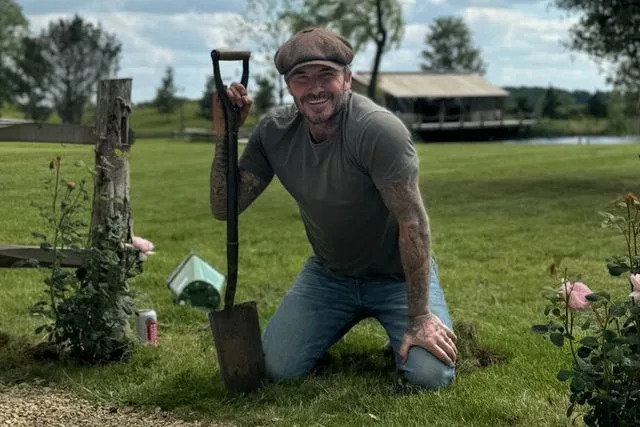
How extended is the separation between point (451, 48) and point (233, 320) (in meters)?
97.4

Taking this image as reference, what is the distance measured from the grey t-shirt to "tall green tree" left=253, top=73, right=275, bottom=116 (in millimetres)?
48624

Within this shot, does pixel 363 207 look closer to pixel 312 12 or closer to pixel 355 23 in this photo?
pixel 355 23

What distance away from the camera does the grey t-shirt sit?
4.16 m

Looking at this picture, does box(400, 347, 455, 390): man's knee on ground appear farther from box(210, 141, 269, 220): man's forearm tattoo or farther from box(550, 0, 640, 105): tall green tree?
box(550, 0, 640, 105): tall green tree

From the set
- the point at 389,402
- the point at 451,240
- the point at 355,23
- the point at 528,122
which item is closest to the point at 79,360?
the point at 389,402

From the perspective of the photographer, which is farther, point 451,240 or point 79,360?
point 451,240

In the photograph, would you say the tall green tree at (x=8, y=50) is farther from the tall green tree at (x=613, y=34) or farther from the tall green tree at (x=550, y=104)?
the tall green tree at (x=613, y=34)

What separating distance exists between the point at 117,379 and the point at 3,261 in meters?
1.09

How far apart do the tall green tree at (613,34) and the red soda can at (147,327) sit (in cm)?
1261

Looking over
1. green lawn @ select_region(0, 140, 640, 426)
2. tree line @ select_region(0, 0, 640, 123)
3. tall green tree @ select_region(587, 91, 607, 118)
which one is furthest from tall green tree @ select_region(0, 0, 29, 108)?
green lawn @ select_region(0, 140, 640, 426)

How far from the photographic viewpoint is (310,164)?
4418mm

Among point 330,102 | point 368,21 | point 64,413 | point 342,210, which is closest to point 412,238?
point 342,210

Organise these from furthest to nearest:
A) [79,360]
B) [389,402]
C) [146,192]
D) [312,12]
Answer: [312,12], [146,192], [79,360], [389,402]

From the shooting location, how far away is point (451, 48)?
98.9m
